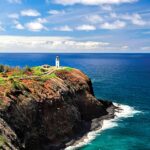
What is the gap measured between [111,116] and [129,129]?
9.63 meters

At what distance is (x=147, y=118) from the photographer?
8038cm

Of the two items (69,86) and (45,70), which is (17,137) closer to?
(69,86)

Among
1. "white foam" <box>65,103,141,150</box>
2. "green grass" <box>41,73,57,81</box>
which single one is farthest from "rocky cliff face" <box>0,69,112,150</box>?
"white foam" <box>65,103,141,150</box>

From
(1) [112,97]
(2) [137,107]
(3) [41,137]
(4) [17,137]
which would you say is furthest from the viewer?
(1) [112,97]

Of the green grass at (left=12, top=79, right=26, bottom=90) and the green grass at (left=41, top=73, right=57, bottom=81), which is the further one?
the green grass at (left=41, top=73, right=57, bottom=81)

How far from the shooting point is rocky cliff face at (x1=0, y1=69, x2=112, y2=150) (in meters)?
54.4

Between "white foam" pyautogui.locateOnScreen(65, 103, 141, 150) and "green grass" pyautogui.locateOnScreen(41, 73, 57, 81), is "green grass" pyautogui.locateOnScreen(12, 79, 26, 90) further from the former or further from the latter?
"white foam" pyautogui.locateOnScreen(65, 103, 141, 150)

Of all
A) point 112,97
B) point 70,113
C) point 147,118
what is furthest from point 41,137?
point 112,97

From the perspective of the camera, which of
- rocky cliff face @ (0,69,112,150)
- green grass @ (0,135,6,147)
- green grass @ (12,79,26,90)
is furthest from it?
green grass @ (12,79,26,90)

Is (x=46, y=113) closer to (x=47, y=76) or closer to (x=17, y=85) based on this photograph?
(x=17, y=85)

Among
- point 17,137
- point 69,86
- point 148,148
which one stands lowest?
point 148,148

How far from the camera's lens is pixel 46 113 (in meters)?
62.2

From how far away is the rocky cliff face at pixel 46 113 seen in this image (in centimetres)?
5438

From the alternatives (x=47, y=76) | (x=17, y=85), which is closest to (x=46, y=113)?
(x=17, y=85)
